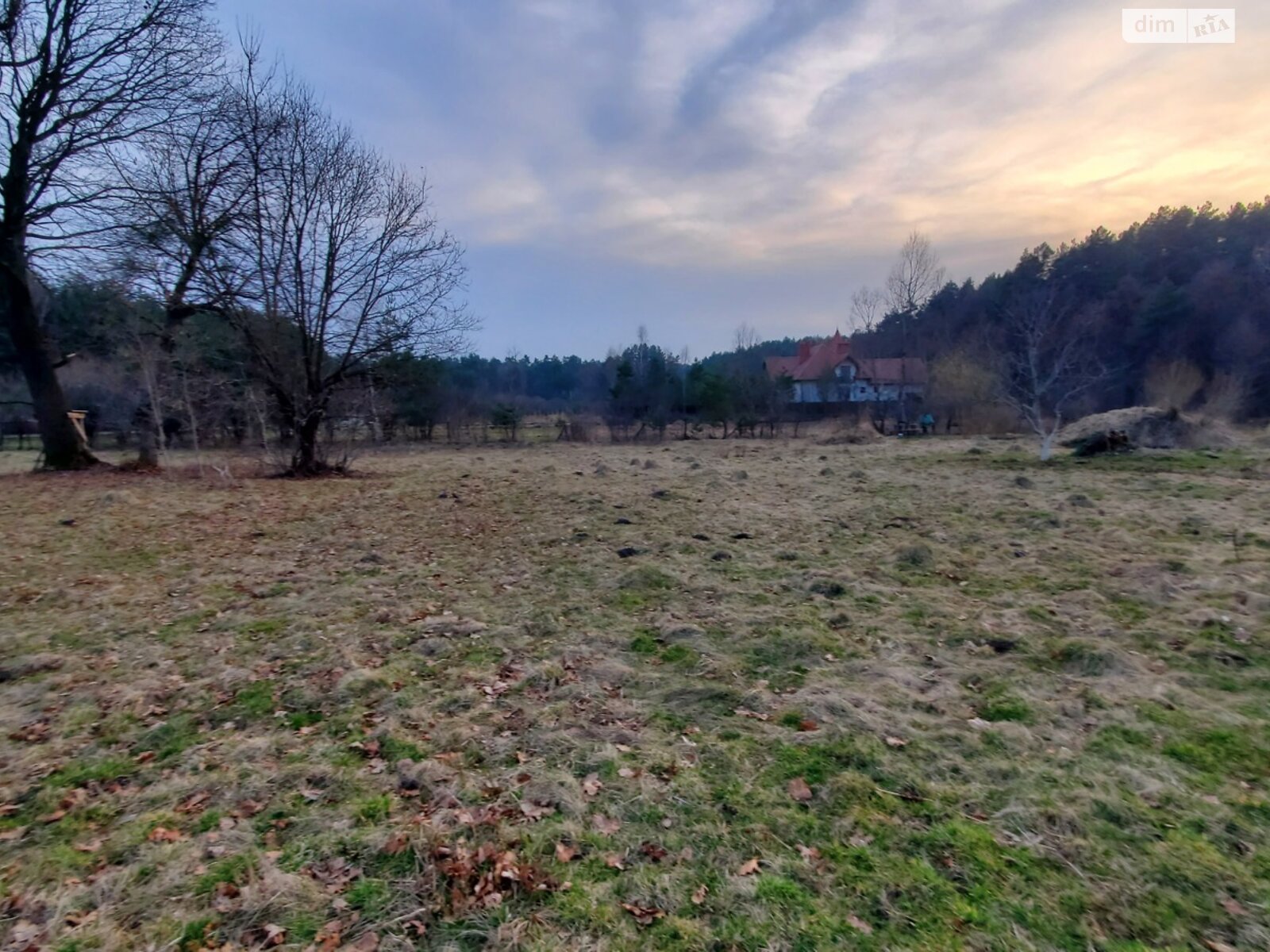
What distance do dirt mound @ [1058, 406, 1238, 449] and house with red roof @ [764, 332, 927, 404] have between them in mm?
15032

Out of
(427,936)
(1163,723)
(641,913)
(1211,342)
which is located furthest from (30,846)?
(1211,342)

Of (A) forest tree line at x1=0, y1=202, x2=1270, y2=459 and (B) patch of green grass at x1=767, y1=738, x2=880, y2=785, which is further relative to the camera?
(A) forest tree line at x1=0, y1=202, x2=1270, y2=459

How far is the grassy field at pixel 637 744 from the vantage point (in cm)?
239

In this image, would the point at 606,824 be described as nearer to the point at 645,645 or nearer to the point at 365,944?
the point at 365,944

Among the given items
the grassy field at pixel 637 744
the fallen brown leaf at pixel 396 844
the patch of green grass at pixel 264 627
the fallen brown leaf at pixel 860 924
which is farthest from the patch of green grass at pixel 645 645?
the patch of green grass at pixel 264 627

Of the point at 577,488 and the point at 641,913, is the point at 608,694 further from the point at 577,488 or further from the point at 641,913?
the point at 577,488

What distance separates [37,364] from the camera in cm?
1321

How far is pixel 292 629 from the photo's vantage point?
5371 mm

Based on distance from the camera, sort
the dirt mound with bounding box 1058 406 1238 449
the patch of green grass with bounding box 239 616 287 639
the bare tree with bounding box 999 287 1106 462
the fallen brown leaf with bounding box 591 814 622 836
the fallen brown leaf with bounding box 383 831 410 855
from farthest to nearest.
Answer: the dirt mound with bounding box 1058 406 1238 449 → the bare tree with bounding box 999 287 1106 462 → the patch of green grass with bounding box 239 616 287 639 → the fallen brown leaf with bounding box 591 814 622 836 → the fallen brown leaf with bounding box 383 831 410 855

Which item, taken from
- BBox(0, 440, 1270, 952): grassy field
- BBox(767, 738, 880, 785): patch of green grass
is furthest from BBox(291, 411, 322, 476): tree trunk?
BBox(767, 738, 880, 785): patch of green grass

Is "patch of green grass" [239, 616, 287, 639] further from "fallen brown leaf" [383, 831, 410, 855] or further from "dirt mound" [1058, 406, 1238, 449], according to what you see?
"dirt mound" [1058, 406, 1238, 449]

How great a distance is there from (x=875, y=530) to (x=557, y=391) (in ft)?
214

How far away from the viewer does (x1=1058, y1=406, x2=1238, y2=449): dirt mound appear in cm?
1928

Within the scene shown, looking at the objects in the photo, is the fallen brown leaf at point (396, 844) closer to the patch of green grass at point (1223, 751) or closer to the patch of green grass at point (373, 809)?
the patch of green grass at point (373, 809)
